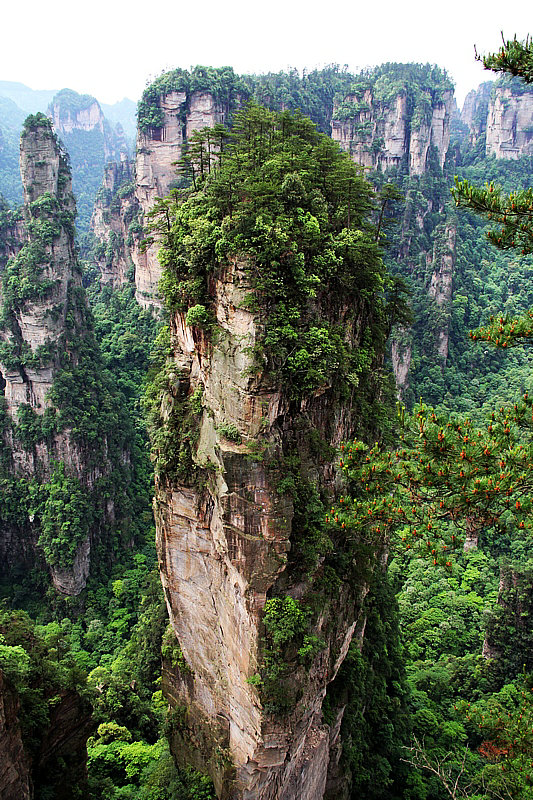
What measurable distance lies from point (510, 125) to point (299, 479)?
231 feet

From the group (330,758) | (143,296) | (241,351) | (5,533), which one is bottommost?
(5,533)

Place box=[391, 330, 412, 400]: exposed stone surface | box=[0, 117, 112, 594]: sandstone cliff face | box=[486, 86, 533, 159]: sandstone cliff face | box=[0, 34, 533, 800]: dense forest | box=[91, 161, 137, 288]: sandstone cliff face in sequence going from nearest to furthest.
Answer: box=[0, 34, 533, 800]: dense forest → box=[0, 117, 112, 594]: sandstone cliff face → box=[391, 330, 412, 400]: exposed stone surface → box=[91, 161, 137, 288]: sandstone cliff face → box=[486, 86, 533, 159]: sandstone cliff face

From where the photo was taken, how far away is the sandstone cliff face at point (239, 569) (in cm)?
1190

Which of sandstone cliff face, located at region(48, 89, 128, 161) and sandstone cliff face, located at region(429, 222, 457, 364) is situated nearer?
sandstone cliff face, located at region(429, 222, 457, 364)

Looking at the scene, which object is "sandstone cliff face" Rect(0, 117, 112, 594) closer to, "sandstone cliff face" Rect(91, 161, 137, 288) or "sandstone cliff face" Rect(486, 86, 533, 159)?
"sandstone cliff face" Rect(91, 161, 137, 288)

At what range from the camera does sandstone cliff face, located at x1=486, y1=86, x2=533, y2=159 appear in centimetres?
6631

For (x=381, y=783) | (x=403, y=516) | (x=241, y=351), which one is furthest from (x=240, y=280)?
(x=381, y=783)

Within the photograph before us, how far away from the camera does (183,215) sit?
45.5 ft

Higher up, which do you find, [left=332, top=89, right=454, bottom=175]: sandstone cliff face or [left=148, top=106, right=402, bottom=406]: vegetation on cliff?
[left=332, top=89, right=454, bottom=175]: sandstone cliff face

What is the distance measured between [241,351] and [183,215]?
436 cm

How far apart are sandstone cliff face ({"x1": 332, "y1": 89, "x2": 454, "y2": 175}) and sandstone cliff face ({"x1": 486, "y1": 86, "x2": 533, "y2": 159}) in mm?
11336

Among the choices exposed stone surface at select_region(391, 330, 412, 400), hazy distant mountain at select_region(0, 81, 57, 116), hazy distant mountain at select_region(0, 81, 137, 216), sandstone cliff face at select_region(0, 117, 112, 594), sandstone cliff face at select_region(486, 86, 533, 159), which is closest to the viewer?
sandstone cliff face at select_region(0, 117, 112, 594)

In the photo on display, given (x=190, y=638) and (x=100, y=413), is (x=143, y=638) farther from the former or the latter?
(x=100, y=413)

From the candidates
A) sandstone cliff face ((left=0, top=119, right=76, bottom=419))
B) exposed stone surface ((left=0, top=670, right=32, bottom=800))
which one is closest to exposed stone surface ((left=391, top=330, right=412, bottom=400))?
sandstone cliff face ((left=0, top=119, right=76, bottom=419))
